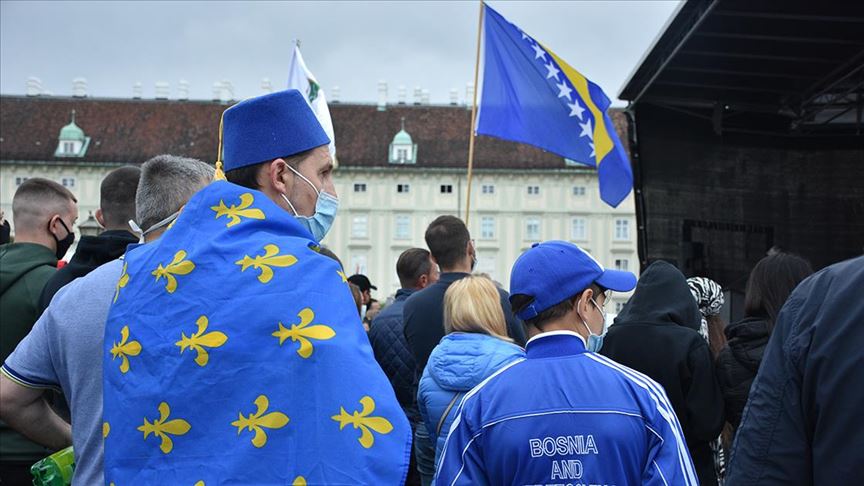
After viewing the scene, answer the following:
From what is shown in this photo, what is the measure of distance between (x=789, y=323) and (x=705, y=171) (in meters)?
11.9

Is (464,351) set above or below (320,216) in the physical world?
below

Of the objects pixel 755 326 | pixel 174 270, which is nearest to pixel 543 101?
pixel 755 326

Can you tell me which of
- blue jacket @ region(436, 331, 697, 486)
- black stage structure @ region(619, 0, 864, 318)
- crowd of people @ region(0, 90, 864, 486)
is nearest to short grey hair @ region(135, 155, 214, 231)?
crowd of people @ region(0, 90, 864, 486)

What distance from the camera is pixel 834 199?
1327 centimetres

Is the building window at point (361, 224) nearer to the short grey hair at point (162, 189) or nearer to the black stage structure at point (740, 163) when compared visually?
the black stage structure at point (740, 163)

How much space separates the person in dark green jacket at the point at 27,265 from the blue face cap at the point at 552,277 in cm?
209

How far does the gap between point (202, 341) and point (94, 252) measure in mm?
2058

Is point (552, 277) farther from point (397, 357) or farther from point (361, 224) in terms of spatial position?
point (361, 224)

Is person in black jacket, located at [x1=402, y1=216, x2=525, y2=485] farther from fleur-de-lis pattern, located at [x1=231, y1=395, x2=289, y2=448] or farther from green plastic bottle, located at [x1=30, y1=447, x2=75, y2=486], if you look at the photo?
fleur-de-lis pattern, located at [x1=231, y1=395, x2=289, y2=448]

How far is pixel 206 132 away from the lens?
72875 millimetres

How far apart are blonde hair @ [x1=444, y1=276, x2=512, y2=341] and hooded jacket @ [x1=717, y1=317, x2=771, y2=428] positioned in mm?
1079

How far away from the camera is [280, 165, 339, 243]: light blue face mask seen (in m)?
2.74

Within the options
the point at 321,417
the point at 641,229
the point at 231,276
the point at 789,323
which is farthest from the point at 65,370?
the point at 641,229

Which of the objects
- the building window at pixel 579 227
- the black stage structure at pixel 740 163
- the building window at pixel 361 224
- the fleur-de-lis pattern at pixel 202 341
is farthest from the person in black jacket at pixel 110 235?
the building window at pixel 579 227
